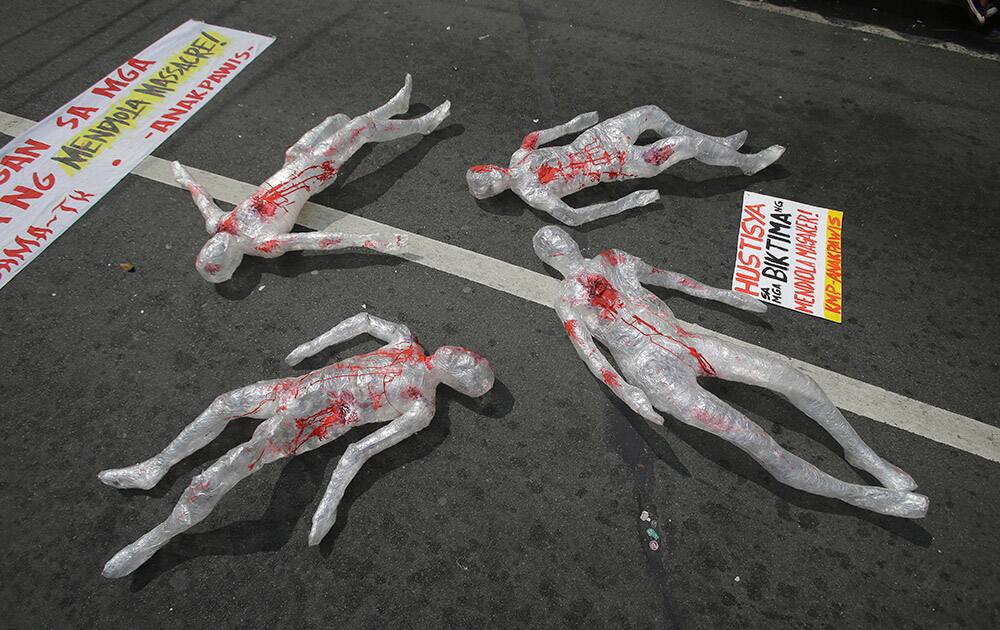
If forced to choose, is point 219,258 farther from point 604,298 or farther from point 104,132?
Result: point 604,298

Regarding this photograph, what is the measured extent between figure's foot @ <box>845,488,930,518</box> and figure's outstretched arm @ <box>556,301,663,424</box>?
3.13 ft

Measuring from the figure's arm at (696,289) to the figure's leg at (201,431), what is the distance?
1896 millimetres

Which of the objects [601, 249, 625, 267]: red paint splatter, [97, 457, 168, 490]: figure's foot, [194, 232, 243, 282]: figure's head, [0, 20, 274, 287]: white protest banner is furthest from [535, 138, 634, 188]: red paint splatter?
[0, 20, 274, 287]: white protest banner

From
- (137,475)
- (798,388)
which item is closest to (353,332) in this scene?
(137,475)

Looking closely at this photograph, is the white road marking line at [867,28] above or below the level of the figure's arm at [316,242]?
above

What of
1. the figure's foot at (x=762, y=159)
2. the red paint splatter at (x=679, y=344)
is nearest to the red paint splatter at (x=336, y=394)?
the red paint splatter at (x=679, y=344)

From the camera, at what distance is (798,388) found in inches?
112

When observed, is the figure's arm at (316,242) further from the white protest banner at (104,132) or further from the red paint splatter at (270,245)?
the white protest banner at (104,132)

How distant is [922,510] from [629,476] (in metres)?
1.23

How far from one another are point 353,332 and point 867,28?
5.14 meters

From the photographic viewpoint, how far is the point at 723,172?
4.17 meters

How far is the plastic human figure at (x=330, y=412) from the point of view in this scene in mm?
2684

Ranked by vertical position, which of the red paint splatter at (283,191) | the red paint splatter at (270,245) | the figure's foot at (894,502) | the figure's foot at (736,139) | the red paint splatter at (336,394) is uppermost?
the red paint splatter at (283,191)

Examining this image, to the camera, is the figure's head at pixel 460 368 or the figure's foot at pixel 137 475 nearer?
the figure's foot at pixel 137 475
